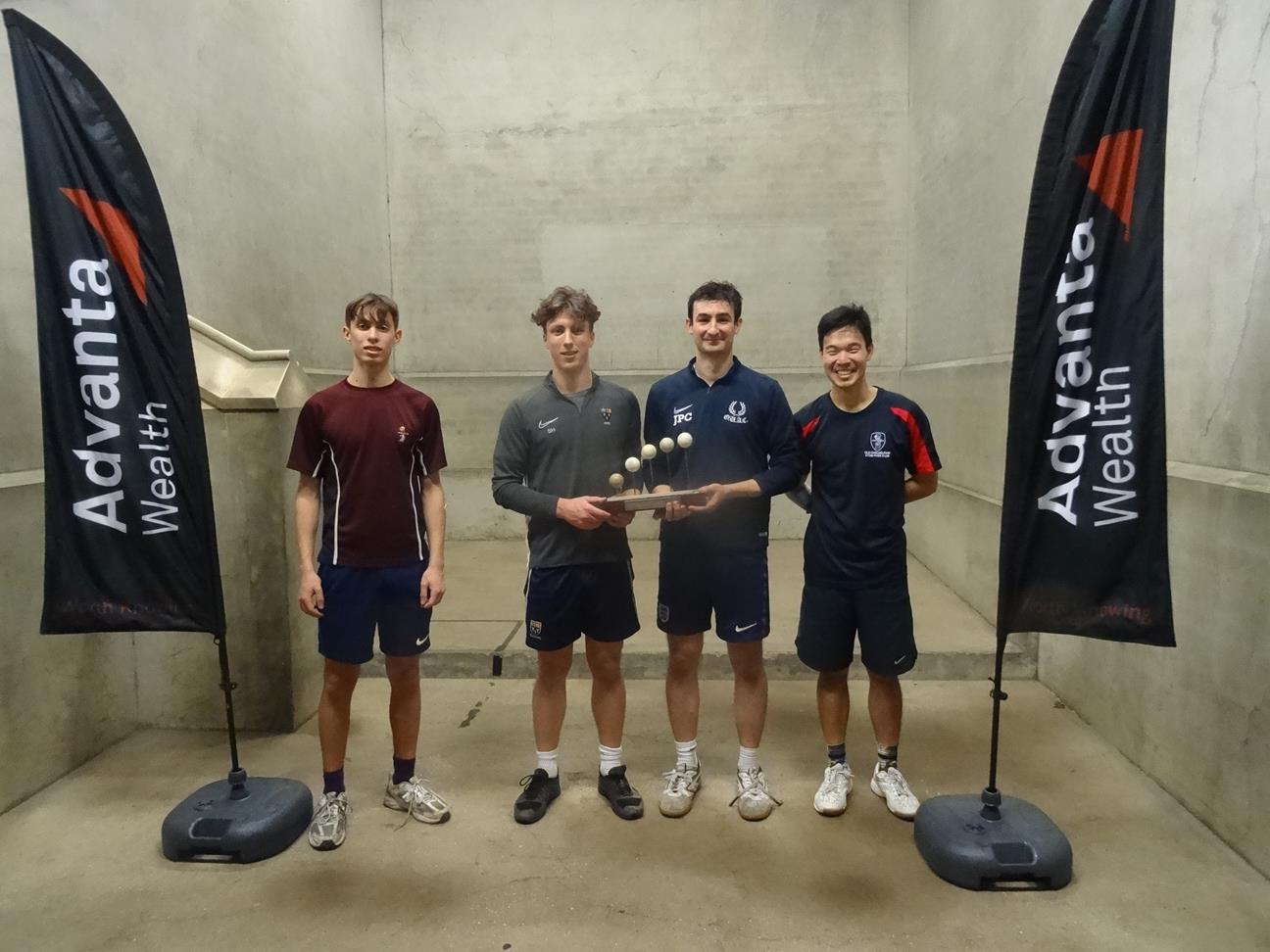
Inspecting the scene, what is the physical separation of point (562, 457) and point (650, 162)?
481cm

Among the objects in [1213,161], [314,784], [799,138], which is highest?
[799,138]

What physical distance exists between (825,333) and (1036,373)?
681mm

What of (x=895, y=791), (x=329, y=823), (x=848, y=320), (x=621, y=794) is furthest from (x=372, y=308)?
(x=895, y=791)

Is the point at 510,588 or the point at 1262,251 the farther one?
the point at 510,588

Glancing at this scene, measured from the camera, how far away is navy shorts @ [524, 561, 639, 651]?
267cm

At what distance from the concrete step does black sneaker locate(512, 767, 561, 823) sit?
124 cm

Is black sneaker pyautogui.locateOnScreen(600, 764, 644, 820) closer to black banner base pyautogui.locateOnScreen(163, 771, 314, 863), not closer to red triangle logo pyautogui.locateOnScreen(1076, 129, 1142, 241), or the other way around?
black banner base pyautogui.locateOnScreen(163, 771, 314, 863)

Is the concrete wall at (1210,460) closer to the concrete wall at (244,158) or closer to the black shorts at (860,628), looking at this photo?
the black shorts at (860,628)

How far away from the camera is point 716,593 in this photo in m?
2.70

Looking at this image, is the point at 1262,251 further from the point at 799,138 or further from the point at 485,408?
the point at 485,408

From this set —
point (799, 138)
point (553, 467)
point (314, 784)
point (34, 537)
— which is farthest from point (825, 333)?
point (799, 138)

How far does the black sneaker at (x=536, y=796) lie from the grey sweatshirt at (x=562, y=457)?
80cm

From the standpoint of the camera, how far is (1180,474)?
2803 mm

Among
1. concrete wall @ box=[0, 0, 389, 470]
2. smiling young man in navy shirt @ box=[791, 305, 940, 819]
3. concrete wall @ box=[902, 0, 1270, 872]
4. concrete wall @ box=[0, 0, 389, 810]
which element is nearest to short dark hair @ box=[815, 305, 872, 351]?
smiling young man in navy shirt @ box=[791, 305, 940, 819]
